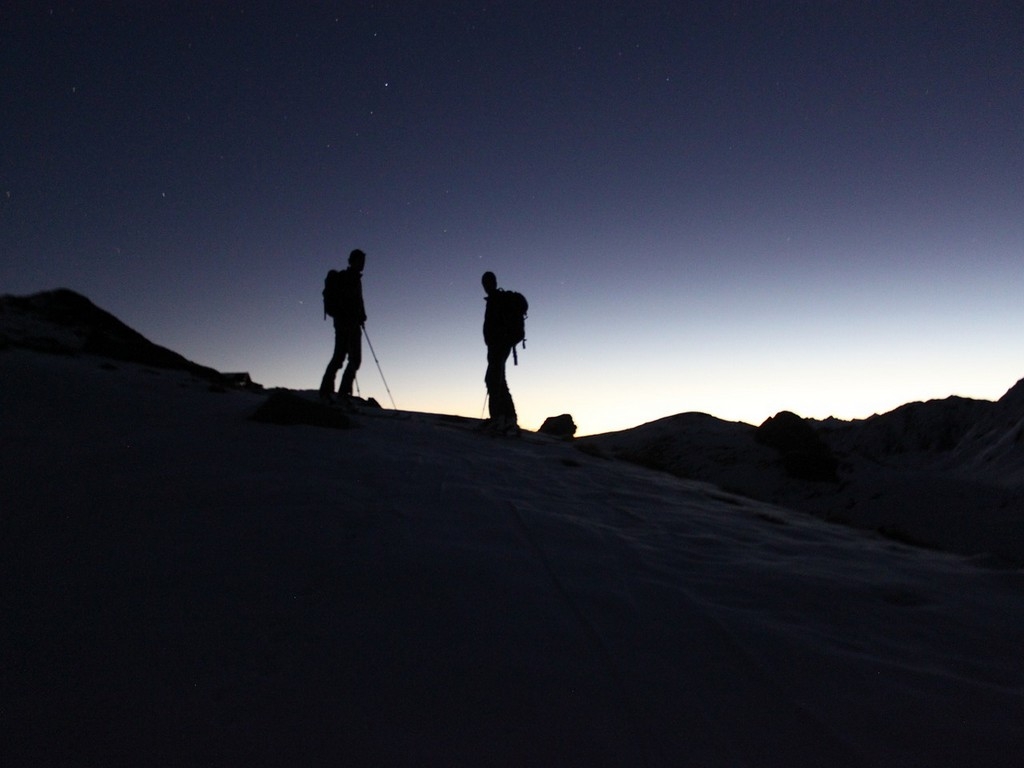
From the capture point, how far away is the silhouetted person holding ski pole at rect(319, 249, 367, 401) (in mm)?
9078

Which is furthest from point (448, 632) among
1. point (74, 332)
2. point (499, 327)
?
point (74, 332)

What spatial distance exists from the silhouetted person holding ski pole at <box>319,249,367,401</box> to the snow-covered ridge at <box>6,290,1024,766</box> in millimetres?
4757

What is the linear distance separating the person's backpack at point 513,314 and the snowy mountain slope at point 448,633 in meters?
5.77

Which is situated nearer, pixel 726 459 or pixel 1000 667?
pixel 1000 667

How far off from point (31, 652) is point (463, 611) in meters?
1.42

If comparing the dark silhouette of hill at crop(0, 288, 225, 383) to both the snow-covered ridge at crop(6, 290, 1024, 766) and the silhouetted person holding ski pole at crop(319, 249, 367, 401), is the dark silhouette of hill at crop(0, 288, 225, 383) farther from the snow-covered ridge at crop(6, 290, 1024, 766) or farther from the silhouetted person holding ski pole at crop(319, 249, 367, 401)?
the snow-covered ridge at crop(6, 290, 1024, 766)

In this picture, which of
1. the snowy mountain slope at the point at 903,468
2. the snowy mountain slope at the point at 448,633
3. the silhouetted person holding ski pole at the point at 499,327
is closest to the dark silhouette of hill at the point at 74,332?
the silhouetted person holding ski pole at the point at 499,327

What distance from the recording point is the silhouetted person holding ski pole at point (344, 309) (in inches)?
357

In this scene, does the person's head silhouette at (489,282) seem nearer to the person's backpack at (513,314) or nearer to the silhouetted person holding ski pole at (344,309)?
the person's backpack at (513,314)

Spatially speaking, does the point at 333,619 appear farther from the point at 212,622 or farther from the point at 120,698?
the point at 120,698

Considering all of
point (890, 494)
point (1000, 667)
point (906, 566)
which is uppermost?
point (890, 494)

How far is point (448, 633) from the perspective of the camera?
7.10 feet

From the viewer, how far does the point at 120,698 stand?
169 cm

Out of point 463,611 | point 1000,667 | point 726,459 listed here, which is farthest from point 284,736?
point 726,459
